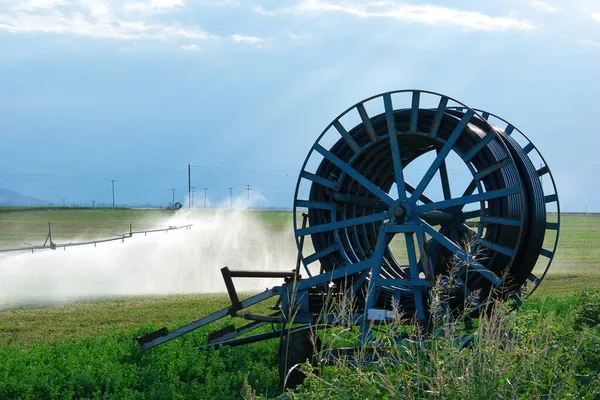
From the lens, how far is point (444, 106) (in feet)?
34.9

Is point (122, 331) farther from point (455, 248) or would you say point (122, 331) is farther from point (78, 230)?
point (78, 230)

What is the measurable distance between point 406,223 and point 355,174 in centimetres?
128

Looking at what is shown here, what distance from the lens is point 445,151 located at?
34.9ft

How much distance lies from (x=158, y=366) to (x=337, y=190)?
352cm

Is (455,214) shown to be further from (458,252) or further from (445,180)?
(458,252)

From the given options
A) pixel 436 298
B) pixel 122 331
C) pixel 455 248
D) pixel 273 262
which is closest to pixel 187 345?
pixel 122 331

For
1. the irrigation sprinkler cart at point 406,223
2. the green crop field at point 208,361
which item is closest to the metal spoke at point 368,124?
the irrigation sprinkler cart at point 406,223

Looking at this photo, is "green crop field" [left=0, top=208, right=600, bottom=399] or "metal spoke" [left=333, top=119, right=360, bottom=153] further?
"metal spoke" [left=333, top=119, right=360, bottom=153]

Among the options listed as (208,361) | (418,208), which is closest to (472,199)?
(418,208)

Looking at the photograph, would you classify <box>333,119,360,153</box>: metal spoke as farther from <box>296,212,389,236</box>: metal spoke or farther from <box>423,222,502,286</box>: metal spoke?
<box>423,222,502,286</box>: metal spoke

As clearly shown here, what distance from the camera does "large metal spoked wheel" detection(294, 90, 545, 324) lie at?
10.2 meters

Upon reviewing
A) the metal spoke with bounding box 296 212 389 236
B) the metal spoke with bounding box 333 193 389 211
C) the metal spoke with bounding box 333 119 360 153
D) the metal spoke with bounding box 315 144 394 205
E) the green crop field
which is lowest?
the green crop field

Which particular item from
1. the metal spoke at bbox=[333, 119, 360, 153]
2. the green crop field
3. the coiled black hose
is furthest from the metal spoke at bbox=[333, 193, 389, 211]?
the green crop field

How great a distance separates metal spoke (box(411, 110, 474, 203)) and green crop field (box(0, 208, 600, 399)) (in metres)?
2.16
